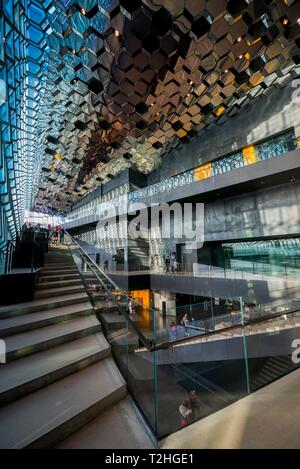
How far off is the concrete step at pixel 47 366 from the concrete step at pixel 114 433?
1.89 feet

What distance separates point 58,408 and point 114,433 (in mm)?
510

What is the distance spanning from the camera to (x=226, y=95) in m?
11.4

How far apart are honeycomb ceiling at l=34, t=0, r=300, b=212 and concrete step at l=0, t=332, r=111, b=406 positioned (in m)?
9.66

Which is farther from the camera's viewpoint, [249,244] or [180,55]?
[249,244]

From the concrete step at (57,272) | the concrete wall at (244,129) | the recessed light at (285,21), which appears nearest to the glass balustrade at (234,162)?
the concrete wall at (244,129)

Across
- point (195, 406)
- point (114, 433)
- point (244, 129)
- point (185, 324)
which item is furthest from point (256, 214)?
point (114, 433)

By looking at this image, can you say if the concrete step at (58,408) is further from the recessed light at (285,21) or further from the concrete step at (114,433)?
the recessed light at (285,21)

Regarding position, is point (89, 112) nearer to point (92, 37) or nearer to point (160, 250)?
point (92, 37)

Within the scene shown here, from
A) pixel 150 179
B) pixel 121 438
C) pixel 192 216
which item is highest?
pixel 150 179

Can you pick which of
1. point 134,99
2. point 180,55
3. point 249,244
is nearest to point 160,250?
point 249,244

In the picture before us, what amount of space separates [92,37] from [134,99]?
350 centimetres

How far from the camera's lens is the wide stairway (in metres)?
1.54

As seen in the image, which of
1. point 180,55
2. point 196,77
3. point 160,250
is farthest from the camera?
point 160,250

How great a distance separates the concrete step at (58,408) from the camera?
1.46 m
